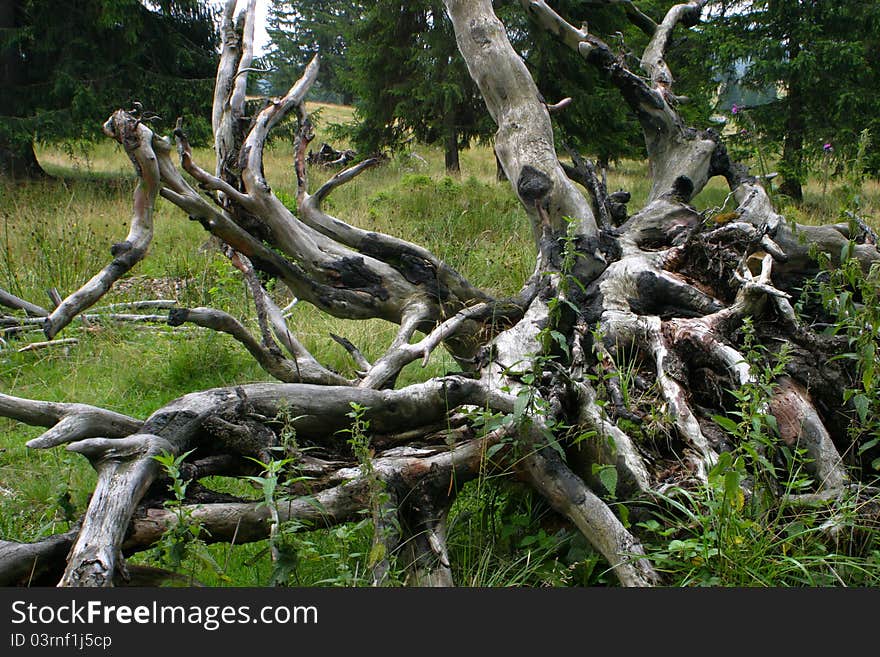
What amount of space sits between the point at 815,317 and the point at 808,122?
10801mm

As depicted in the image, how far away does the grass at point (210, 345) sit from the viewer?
10.00ft

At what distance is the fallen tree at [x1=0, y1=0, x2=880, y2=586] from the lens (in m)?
2.79

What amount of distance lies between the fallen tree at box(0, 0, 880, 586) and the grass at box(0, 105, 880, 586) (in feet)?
0.77

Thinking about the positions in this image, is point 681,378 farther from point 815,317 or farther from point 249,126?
point 249,126

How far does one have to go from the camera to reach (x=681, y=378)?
3.74 metres

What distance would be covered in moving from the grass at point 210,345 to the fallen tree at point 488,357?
9.3 inches

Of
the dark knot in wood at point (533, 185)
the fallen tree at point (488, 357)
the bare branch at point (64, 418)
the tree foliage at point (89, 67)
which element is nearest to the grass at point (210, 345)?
the fallen tree at point (488, 357)

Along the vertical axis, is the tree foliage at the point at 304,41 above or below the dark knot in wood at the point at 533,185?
above

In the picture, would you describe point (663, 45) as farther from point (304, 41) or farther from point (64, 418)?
point (304, 41)

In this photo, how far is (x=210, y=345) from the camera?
5.68 metres

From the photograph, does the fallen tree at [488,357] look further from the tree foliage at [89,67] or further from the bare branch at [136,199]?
the tree foliage at [89,67]

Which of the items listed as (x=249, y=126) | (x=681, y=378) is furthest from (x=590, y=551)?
(x=249, y=126)

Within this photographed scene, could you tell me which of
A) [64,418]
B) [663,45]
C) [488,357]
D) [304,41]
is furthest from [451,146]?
[304,41]

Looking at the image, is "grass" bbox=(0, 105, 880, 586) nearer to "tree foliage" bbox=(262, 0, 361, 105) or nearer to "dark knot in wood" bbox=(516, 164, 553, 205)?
"dark knot in wood" bbox=(516, 164, 553, 205)
